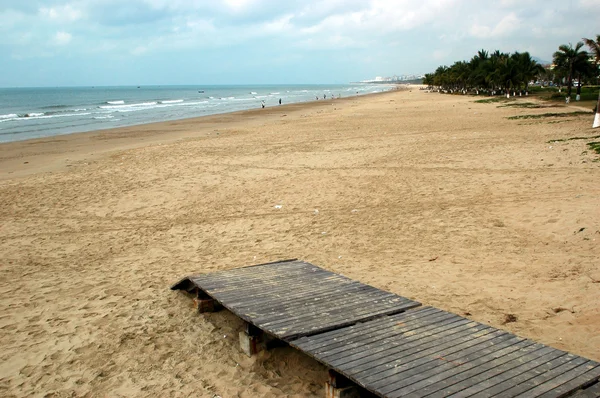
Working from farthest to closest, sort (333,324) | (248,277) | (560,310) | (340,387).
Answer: (248,277) → (560,310) → (333,324) → (340,387)

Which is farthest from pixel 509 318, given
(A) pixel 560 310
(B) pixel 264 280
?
(B) pixel 264 280

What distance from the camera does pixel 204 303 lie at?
5.85 metres

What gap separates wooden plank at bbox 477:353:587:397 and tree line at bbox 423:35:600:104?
1671 inches

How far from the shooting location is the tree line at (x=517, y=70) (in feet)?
156

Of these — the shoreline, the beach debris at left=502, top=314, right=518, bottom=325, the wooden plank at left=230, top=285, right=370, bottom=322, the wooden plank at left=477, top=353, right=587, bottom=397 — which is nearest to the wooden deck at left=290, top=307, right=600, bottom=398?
the wooden plank at left=477, top=353, right=587, bottom=397

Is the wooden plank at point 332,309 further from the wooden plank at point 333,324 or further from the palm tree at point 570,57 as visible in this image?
the palm tree at point 570,57

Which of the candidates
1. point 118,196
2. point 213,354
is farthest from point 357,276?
point 118,196

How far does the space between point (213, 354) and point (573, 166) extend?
36.7 feet

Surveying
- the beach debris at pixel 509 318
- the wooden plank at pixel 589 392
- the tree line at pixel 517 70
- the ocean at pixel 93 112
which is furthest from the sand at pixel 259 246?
the tree line at pixel 517 70

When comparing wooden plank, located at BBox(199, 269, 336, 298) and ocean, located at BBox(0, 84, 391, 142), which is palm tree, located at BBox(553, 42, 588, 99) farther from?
wooden plank, located at BBox(199, 269, 336, 298)

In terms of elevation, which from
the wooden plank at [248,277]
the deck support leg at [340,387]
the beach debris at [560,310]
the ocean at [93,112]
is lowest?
the beach debris at [560,310]

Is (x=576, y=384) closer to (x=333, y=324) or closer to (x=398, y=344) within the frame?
(x=398, y=344)

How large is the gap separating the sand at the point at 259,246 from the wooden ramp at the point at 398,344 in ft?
1.70

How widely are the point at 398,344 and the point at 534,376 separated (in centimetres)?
107
